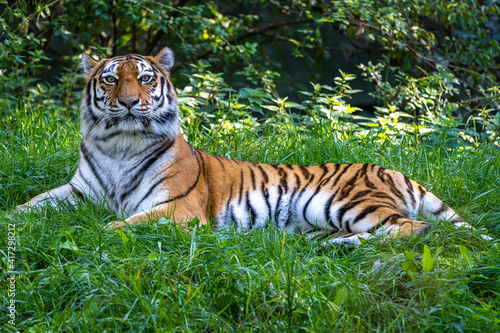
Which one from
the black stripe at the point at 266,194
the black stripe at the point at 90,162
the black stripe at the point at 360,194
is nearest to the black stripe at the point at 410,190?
the black stripe at the point at 360,194

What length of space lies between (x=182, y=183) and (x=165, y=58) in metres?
1.07

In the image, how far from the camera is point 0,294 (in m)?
2.21

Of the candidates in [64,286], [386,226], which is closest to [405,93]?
[386,226]

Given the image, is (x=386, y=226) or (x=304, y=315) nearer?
(x=304, y=315)

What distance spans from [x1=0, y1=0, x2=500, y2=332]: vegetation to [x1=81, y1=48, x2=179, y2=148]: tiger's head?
0.56 meters

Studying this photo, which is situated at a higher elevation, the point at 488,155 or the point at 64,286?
the point at 64,286

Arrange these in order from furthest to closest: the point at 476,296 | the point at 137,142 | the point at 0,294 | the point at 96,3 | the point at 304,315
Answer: the point at 96,3 < the point at 137,142 < the point at 476,296 < the point at 0,294 < the point at 304,315

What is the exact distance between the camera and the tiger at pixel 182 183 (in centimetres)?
336

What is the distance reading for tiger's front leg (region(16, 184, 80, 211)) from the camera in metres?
3.37

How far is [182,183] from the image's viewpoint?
3.45 m

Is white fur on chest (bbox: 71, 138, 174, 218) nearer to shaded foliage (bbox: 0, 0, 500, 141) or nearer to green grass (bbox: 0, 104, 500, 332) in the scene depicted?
green grass (bbox: 0, 104, 500, 332)

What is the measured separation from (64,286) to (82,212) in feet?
3.40

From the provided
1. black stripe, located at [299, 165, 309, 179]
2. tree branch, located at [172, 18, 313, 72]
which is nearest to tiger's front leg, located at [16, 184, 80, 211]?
black stripe, located at [299, 165, 309, 179]

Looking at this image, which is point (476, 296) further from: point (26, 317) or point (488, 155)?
point (488, 155)
